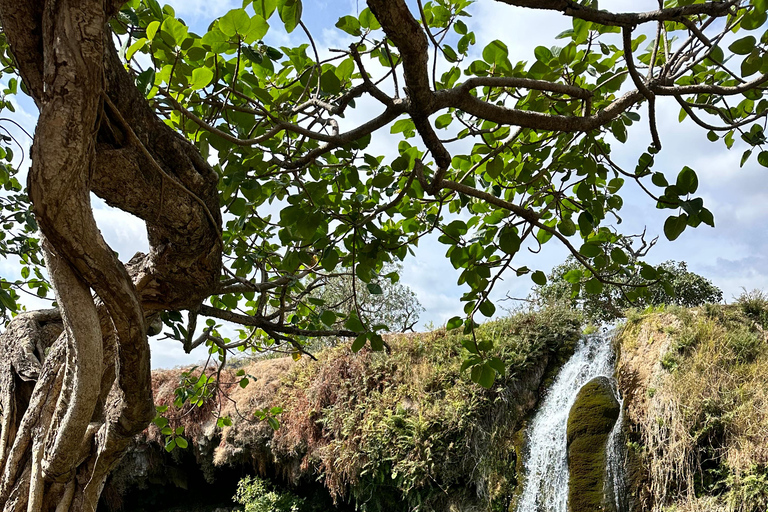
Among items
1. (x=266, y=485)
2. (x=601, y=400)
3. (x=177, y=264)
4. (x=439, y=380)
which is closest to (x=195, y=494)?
(x=266, y=485)

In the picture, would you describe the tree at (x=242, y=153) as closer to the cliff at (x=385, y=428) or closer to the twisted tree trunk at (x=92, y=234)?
the twisted tree trunk at (x=92, y=234)

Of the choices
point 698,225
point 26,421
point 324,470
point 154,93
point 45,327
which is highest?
point 154,93

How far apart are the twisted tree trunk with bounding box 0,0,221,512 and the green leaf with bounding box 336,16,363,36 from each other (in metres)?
0.58

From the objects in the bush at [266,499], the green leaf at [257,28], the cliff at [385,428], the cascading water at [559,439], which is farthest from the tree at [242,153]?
the bush at [266,499]

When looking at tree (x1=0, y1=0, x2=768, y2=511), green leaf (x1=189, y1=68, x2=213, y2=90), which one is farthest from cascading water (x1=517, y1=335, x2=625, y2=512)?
green leaf (x1=189, y1=68, x2=213, y2=90)

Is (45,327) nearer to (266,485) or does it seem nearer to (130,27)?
(130,27)

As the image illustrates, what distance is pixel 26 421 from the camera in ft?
7.39

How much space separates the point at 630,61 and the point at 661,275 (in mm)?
771

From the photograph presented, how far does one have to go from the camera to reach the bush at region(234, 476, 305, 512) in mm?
7438

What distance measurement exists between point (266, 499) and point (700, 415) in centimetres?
571

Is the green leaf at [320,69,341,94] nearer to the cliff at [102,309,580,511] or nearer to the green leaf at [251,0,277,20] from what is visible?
the green leaf at [251,0,277,20]

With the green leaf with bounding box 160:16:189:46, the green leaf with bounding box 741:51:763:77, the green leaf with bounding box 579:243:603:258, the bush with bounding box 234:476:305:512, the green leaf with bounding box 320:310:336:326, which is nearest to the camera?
the green leaf with bounding box 160:16:189:46

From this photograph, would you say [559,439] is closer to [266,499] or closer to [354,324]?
[266,499]

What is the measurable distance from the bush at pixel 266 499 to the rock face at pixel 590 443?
13.1 ft
